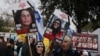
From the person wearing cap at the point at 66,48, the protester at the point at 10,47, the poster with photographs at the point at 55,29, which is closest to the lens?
the protester at the point at 10,47

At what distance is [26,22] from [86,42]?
15.5 feet

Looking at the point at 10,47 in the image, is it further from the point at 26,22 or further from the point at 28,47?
the point at 26,22

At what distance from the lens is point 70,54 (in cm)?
1266

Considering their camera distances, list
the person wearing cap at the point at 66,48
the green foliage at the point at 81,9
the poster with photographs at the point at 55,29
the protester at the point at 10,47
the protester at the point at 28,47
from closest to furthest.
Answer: the protester at the point at 28,47 < the protester at the point at 10,47 < the poster with photographs at the point at 55,29 < the person wearing cap at the point at 66,48 < the green foliage at the point at 81,9

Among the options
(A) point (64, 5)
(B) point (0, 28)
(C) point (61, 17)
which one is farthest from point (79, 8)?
Answer: (B) point (0, 28)

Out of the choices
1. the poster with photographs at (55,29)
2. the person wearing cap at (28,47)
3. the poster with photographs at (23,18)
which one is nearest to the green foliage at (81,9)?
the poster with photographs at (55,29)

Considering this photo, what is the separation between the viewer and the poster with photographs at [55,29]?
40.8 ft

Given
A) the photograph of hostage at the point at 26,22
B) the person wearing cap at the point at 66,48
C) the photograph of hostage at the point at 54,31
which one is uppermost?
the photograph of hostage at the point at 26,22

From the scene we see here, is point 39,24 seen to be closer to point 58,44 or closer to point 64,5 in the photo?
point 58,44

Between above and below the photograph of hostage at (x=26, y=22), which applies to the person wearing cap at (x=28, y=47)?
below

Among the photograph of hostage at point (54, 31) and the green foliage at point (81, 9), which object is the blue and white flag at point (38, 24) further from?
the green foliage at point (81, 9)

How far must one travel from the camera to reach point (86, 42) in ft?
52.0

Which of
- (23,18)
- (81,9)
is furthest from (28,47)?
(81,9)

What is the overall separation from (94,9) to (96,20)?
0.71 metres
